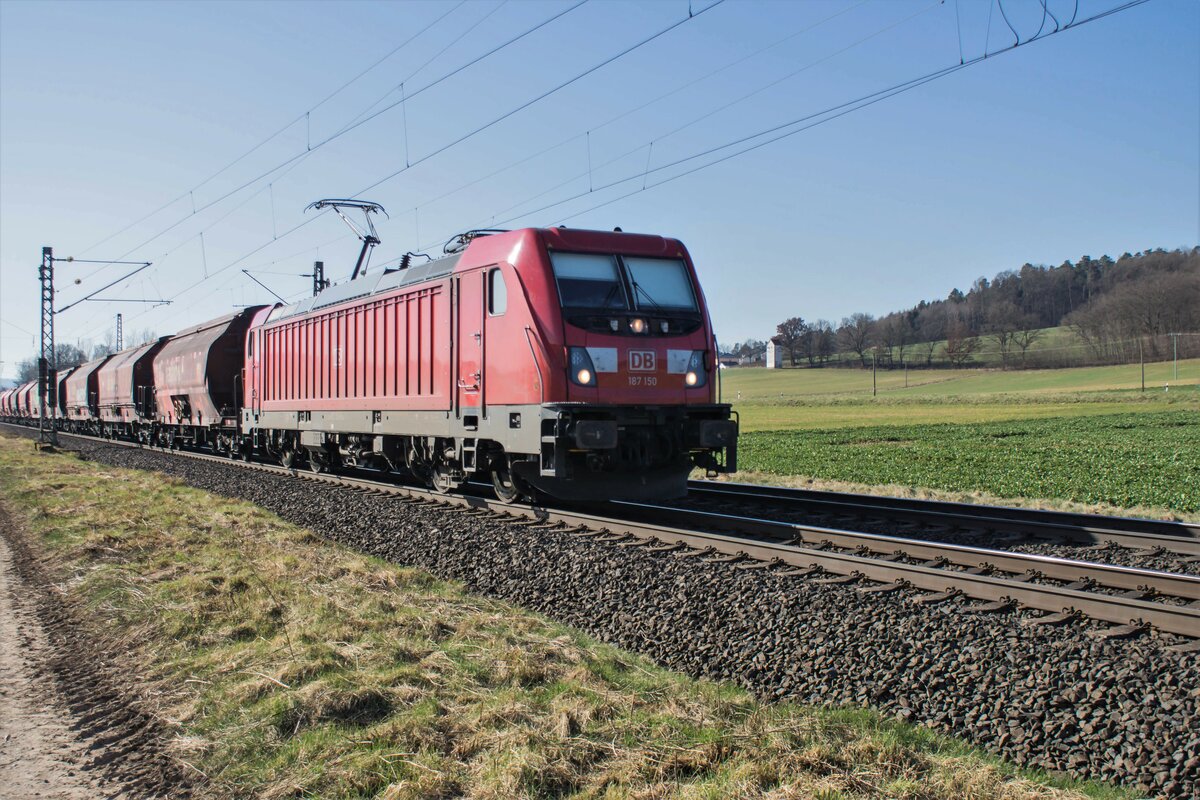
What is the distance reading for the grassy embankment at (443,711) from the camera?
398 centimetres

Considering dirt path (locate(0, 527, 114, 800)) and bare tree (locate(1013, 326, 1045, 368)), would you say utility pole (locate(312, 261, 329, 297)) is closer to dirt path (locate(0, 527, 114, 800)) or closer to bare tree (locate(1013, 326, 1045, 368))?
dirt path (locate(0, 527, 114, 800))

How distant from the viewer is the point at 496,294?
477 inches

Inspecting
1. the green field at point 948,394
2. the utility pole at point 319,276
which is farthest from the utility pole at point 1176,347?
the utility pole at point 319,276

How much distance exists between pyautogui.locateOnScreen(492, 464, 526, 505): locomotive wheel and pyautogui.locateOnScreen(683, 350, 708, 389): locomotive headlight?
2842mm

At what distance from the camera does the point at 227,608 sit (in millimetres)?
7184

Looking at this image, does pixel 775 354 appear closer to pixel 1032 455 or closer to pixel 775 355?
pixel 775 355

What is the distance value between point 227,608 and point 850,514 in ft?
25.5

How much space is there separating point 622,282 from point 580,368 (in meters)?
1.50

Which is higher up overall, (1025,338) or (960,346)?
(1025,338)

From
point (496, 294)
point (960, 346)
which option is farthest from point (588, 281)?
point (960, 346)

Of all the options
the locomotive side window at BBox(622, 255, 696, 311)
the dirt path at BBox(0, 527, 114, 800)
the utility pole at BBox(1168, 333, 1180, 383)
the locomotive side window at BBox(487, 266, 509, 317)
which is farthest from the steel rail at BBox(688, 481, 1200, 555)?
the utility pole at BBox(1168, 333, 1180, 383)

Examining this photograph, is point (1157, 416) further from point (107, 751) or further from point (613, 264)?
point (107, 751)

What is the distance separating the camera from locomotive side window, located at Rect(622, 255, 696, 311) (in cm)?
1209

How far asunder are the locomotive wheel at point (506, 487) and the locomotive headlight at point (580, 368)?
7.54 ft
